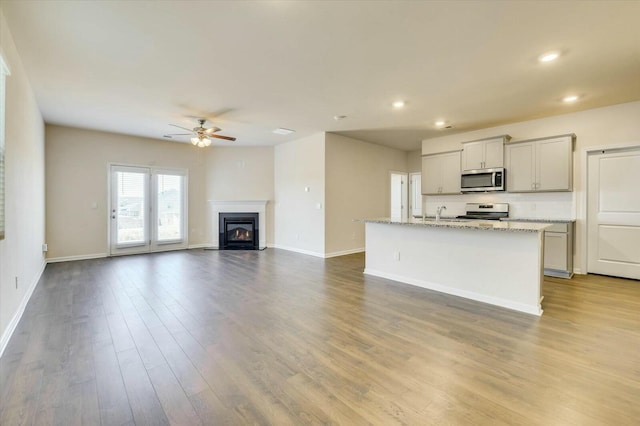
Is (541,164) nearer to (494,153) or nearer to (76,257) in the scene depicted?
(494,153)

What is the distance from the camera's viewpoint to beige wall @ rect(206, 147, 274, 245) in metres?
7.68

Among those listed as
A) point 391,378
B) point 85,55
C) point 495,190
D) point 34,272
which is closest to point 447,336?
point 391,378

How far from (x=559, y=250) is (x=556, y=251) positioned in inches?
1.6

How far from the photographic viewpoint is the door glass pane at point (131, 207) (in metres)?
6.46

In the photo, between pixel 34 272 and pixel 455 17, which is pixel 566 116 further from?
pixel 34 272

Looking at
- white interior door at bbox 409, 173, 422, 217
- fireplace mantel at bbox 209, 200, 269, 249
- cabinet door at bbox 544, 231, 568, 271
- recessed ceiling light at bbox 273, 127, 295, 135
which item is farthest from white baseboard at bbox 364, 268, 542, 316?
white interior door at bbox 409, 173, 422, 217

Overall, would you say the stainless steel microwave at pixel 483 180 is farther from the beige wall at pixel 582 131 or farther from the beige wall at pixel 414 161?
the beige wall at pixel 414 161

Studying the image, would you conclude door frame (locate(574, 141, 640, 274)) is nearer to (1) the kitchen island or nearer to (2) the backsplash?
(2) the backsplash

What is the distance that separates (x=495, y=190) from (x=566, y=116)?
1.58 meters

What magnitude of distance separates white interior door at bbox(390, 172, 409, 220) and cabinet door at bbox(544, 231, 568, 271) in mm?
3953

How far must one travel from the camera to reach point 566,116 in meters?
4.85

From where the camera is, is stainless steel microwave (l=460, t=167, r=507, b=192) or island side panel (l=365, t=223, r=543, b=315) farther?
stainless steel microwave (l=460, t=167, r=507, b=192)

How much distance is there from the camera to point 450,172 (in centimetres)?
606

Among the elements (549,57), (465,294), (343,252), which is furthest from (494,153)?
(343,252)
